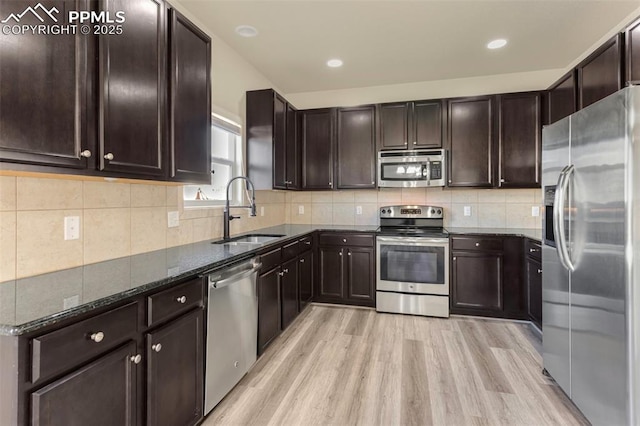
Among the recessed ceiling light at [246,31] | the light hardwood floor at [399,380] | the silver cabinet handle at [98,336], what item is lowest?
the light hardwood floor at [399,380]

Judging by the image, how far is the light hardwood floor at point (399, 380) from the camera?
192 cm

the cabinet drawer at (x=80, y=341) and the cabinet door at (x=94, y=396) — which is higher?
the cabinet drawer at (x=80, y=341)

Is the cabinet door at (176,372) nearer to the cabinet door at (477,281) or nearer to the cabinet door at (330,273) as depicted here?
the cabinet door at (330,273)

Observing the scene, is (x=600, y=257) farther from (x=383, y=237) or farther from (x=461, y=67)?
(x=461, y=67)

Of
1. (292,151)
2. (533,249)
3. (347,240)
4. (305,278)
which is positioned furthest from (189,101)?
(533,249)

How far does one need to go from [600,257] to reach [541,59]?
9.30 feet

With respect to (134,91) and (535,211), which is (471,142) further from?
(134,91)

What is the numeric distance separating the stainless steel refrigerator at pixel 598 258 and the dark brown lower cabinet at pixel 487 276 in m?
1.28

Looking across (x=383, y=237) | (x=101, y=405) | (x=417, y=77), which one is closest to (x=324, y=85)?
(x=417, y=77)

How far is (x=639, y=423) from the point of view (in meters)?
1.41

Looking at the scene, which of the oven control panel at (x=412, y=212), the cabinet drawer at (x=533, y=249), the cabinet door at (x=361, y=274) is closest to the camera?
the cabinet drawer at (x=533, y=249)

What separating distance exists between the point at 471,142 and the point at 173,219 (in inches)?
129

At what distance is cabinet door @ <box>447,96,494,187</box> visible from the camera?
144 inches

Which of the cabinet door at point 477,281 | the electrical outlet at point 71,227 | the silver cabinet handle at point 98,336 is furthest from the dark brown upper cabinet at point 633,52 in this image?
the electrical outlet at point 71,227
